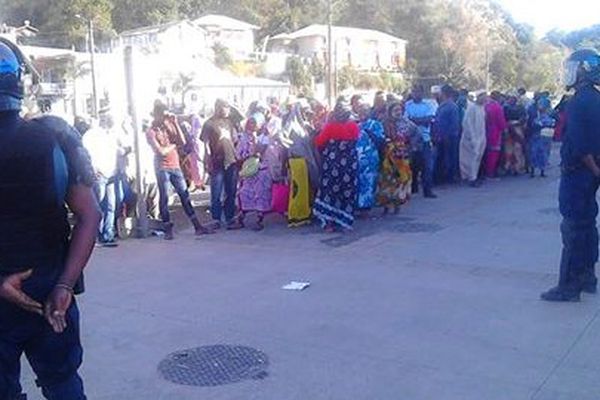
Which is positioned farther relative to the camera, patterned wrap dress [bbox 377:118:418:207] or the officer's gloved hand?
patterned wrap dress [bbox 377:118:418:207]

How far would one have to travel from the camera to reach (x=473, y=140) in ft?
41.3

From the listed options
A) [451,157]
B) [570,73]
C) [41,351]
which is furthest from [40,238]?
[451,157]

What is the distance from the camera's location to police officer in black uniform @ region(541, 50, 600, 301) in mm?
5258

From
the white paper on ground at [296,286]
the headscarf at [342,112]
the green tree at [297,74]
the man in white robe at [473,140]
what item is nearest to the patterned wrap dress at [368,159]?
the headscarf at [342,112]

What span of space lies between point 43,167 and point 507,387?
284cm

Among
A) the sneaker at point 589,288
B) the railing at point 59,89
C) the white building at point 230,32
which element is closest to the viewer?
the sneaker at point 589,288

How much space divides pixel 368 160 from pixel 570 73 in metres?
3.99

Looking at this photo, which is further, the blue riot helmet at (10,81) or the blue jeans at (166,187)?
the blue jeans at (166,187)

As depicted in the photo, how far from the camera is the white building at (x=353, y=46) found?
67562 mm

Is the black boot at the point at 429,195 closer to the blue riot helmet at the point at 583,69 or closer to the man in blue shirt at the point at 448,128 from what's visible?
the man in blue shirt at the point at 448,128

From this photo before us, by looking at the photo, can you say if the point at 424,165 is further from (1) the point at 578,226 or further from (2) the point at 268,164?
(1) the point at 578,226

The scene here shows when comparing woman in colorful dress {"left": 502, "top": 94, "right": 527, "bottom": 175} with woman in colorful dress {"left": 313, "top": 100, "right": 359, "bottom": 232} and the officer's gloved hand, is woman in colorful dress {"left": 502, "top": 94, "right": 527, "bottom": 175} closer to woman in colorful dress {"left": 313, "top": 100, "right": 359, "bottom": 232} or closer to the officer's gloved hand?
woman in colorful dress {"left": 313, "top": 100, "right": 359, "bottom": 232}

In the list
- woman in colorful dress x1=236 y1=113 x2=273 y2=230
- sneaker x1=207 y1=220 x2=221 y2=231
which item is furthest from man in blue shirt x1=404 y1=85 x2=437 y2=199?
sneaker x1=207 y1=220 x2=221 y2=231

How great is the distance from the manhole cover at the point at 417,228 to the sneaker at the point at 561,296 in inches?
120
